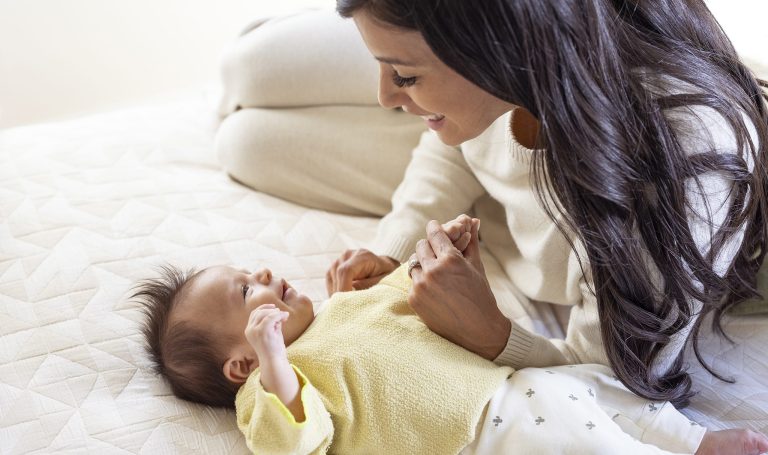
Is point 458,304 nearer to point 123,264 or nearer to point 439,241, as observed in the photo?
point 439,241

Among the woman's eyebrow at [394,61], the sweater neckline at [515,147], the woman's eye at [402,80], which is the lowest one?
the sweater neckline at [515,147]

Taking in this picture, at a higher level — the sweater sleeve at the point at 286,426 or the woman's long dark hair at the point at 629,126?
the woman's long dark hair at the point at 629,126

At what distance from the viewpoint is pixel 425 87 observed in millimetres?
1004

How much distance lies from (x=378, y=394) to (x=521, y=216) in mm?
382

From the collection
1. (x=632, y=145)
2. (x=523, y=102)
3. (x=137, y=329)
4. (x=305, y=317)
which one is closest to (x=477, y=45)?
(x=523, y=102)

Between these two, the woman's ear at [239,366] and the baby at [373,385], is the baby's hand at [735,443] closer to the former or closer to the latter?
the baby at [373,385]

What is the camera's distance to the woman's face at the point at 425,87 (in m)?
0.96

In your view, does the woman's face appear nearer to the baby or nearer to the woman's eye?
the woman's eye

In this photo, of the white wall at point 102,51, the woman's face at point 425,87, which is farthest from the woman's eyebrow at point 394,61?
the white wall at point 102,51

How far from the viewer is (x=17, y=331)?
1.21 metres

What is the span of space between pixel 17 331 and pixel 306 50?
0.72m

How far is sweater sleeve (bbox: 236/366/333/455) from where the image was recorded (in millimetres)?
968

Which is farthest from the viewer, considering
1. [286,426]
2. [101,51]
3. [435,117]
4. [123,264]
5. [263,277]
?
[101,51]

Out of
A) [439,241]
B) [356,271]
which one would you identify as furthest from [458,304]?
[356,271]
